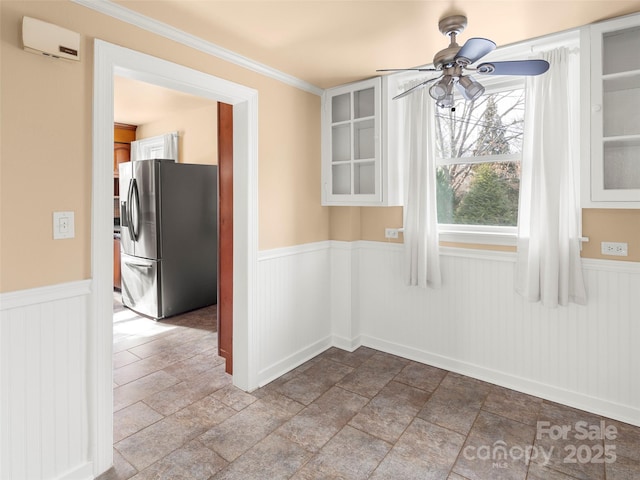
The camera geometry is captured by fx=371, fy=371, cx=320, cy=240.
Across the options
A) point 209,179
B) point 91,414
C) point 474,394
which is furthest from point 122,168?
point 474,394

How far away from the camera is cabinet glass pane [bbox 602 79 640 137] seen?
2209mm

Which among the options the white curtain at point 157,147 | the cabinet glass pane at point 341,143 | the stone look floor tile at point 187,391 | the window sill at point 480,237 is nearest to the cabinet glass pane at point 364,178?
the cabinet glass pane at point 341,143

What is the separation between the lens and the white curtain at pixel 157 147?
18.0 feet

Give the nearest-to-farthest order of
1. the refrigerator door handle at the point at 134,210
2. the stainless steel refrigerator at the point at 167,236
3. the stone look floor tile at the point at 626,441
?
1. the stone look floor tile at the point at 626,441
2. the stainless steel refrigerator at the point at 167,236
3. the refrigerator door handle at the point at 134,210

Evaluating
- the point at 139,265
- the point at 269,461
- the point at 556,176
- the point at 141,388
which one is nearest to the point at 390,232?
the point at 556,176

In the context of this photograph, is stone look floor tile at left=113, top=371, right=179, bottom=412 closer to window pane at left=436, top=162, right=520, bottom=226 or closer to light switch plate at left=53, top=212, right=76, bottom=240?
light switch plate at left=53, top=212, right=76, bottom=240

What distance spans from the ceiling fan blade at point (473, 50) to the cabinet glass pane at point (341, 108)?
5.12 ft

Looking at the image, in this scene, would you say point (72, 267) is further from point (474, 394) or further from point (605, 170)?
point (605, 170)

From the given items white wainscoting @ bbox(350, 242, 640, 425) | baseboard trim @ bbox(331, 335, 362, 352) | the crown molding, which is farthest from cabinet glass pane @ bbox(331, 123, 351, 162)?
baseboard trim @ bbox(331, 335, 362, 352)

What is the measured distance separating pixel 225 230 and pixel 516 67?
248 cm

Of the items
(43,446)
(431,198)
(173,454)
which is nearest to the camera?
(43,446)

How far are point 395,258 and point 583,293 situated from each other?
1489 mm

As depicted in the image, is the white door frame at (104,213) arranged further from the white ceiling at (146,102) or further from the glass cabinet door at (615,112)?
the glass cabinet door at (615,112)

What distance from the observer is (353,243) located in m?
3.69
